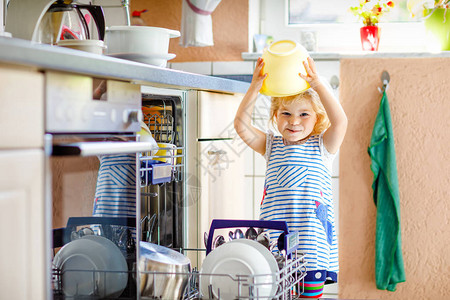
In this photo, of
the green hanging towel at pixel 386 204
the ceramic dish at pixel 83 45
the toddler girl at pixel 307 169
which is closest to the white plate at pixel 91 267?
the ceramic dish at pixel 83 45

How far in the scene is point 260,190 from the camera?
2.46 meters

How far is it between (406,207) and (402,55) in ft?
1.90

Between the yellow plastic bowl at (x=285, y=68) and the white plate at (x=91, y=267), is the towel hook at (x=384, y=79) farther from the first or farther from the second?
the white plate at (x=91, y=267)

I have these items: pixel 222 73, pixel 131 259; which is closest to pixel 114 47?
pixel 131 259

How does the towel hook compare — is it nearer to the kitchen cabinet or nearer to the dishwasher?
the dishwasher

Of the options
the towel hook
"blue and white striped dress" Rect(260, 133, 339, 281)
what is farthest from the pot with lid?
the towel hook

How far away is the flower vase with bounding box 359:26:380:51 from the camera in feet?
7.86

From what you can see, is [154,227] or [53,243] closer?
[53,243]

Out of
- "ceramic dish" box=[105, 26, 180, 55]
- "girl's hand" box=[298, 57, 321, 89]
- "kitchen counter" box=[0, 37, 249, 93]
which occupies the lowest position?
"kitchen counter" box=[0, 37, 249, 93]

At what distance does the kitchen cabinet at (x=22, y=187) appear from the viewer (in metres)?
0.90

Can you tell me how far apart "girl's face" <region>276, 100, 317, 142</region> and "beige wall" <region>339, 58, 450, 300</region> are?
633 millimetres

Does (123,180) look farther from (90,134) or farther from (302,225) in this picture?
(302,225)

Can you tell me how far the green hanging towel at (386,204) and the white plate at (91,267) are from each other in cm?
130

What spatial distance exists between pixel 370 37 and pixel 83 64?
1.61m
